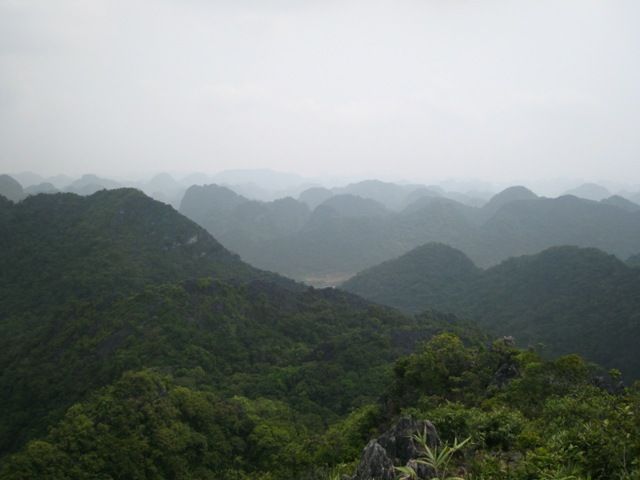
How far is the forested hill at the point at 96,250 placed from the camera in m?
42.6

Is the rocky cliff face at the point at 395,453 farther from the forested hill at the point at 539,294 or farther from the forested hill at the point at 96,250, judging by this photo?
the forested hill at the point at 539,294

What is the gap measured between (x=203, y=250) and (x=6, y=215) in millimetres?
27716

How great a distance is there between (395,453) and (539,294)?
57103mm

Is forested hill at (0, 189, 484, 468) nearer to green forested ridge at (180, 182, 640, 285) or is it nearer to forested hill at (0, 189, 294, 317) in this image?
forested hill at (0, 189, 294, 317)

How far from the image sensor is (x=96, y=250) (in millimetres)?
48281

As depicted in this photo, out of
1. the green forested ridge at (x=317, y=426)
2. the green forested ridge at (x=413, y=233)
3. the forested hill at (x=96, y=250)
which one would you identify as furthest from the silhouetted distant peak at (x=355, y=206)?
the green forested ridge at (x=317, y=426)

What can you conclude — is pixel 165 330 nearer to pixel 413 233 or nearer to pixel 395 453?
pixel 395 453

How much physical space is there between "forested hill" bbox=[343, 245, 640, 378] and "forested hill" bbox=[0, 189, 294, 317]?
86.4 ft

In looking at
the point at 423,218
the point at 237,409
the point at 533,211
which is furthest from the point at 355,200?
the point at 237,409

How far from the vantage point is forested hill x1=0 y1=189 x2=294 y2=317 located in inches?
1678

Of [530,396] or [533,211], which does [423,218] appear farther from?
[530,396]

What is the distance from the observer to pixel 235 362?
99.2 ft

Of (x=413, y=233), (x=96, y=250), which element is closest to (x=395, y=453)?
(x=96, y=250)

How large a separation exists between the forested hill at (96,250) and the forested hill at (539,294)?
26.3m
